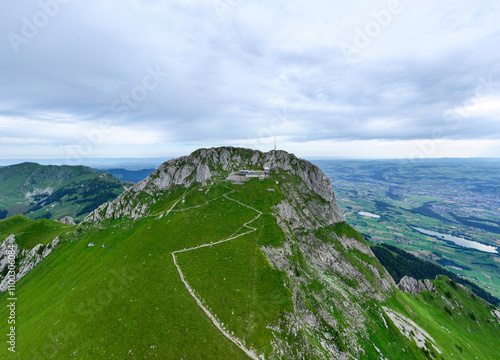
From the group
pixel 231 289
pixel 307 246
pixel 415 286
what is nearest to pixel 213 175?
pixel 307 246

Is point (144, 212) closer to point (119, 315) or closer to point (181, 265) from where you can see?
point (181, 265)

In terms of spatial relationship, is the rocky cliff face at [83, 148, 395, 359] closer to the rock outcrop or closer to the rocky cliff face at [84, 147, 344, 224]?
the rocky cliff face at [84, 147, 344, 224]

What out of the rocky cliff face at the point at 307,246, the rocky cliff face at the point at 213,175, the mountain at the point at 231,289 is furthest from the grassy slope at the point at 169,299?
the rocky cliff face at the point at 213,175

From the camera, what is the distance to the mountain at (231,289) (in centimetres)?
4212

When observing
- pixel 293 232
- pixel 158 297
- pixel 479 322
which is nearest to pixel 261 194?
pixel 293 232

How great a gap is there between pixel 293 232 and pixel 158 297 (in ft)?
214

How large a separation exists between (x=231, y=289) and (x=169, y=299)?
15499 millimetres

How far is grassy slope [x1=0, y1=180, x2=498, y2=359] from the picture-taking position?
3988 centimetres

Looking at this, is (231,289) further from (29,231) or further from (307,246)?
(29,231)

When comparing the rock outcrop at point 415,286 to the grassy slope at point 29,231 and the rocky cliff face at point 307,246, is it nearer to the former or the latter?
the rocky cliff face at point 307,246

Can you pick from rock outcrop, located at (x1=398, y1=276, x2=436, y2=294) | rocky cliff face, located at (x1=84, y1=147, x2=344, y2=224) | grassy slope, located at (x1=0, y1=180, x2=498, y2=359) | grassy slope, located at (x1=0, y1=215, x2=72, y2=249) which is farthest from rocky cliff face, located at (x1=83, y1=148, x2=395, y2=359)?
rock outcrop, located at (x1=398, y1=276, x2=436, y2=294)

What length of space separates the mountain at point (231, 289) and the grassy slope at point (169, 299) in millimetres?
343

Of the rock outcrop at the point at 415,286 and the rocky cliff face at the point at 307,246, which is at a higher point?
the rocky cliff face at the point at 307,246

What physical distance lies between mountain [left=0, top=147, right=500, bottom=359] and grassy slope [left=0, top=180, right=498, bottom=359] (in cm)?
34
